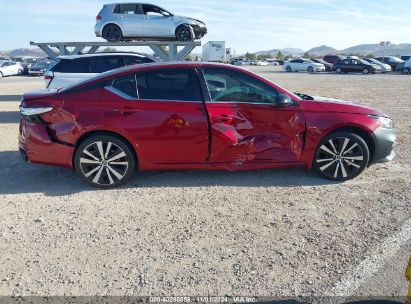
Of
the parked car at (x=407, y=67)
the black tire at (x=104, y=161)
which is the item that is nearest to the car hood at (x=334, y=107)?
the black tire at (x=104, y=161)

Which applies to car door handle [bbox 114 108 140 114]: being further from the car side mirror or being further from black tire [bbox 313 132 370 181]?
black tire [bbox 313 132 370 181]

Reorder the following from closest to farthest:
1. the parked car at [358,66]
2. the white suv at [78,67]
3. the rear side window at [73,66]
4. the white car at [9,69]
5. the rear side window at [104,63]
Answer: the white suv at [78,67] → the rear side window at [73,66] → the rear side window at [104,63] → the white car at [9,69] → the parked car at [358,66]

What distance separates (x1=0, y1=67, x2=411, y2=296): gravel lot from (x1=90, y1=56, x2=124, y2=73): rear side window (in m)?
4.67

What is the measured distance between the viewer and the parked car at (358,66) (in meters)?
36.8

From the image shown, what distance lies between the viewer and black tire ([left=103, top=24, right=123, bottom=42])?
1229 centimetres

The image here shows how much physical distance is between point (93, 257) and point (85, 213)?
949 mm

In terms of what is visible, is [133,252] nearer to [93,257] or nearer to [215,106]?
[93,257]

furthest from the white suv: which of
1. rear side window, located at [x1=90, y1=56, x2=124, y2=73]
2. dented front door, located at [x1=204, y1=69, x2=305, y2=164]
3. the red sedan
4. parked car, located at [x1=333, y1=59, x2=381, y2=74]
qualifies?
parked car, located at [x1=333, y1=59, x2=381, y2=74]

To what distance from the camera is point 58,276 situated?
291 centimetres

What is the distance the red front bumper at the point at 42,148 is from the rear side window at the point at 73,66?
492 cm

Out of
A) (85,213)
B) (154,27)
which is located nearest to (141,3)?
(154,27)

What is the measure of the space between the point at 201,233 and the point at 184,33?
10189mm

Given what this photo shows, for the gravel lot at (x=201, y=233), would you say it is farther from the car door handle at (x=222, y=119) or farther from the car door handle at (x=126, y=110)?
the car door handle at (x=126, y=110)

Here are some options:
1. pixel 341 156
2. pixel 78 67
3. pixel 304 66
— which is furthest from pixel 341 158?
pixel 304 66
